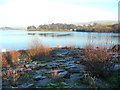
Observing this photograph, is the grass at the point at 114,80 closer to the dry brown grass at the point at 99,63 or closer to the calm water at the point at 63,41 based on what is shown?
the dry brown grass at the point at 99,63

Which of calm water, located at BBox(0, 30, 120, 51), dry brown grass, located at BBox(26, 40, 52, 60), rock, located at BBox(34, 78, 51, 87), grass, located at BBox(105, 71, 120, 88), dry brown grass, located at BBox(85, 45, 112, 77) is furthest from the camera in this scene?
dry brown grass, located at BBox(26, 40, 52, 60)

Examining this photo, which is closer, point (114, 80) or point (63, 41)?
point (114, 80)

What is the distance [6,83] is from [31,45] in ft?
12.2

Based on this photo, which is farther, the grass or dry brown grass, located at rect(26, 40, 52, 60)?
dry brown grass, located at rect(26, 40, 52, 60)

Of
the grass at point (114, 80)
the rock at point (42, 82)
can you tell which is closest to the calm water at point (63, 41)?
the grass at point (114, 80)

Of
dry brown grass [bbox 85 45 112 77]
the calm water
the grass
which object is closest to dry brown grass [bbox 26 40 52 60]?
the calm water

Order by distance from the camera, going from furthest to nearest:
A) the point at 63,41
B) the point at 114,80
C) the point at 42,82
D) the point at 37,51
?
the point at 63,41, the point at 37,51, the point at 42,82, the point at 114,80

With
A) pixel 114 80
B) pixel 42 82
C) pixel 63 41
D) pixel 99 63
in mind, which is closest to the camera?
pixel 114 80

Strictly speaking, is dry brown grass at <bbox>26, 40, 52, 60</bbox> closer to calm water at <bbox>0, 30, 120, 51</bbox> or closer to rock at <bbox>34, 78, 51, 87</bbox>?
calm water at <bbox>0, 30, 120, 51</bbox>

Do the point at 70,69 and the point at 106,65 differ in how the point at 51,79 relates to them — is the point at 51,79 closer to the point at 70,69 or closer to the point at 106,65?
the point at 70,69

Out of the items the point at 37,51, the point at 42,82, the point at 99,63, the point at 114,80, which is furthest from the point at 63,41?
the point at 114,80

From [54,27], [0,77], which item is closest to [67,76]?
[0,77]

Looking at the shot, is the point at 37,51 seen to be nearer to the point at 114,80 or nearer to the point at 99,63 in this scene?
the point at 99,63

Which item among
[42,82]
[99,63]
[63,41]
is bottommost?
[42,82]
